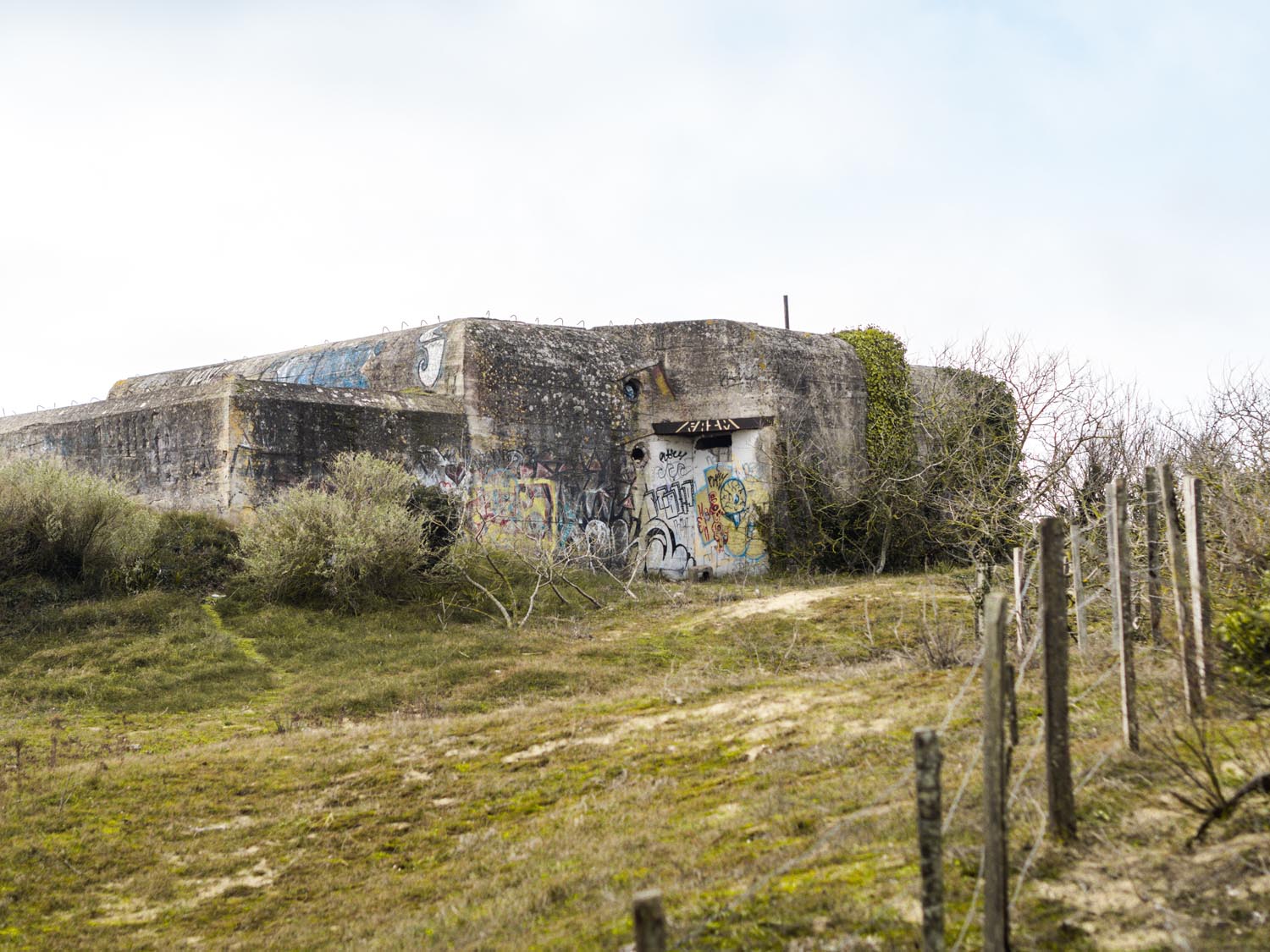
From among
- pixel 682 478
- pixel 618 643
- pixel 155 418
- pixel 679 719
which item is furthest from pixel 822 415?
pixel 679 719

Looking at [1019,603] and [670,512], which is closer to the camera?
[1019,603]

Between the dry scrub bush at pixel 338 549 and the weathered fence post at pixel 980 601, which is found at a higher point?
the dry scrub bush at pixel 338 549

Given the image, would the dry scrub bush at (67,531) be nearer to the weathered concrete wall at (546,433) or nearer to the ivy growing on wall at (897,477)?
the weathered concrete wall at (546,433)

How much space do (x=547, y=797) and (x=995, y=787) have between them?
4.43 meters

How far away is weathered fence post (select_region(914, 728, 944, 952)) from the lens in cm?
362

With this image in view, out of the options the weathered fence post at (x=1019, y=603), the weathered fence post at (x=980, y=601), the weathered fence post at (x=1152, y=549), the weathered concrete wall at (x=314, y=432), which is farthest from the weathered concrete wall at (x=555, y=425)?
the weathered fence post at (x=1152, y=549)

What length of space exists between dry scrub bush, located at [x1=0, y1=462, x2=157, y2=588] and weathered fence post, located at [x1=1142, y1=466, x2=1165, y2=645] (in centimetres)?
1299

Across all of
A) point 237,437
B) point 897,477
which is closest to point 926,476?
point 897,477

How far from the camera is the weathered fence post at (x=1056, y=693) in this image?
4.64 meters

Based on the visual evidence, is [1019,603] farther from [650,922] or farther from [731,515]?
[731,515]

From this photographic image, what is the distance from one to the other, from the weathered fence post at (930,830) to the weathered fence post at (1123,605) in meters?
2.14

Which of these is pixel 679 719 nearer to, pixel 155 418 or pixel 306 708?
pixel 306 708

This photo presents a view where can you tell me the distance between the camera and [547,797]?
307 inches

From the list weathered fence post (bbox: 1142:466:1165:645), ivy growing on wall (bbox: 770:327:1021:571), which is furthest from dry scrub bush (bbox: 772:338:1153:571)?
weathered fence post (bbox: 1142:466:1165:645)
